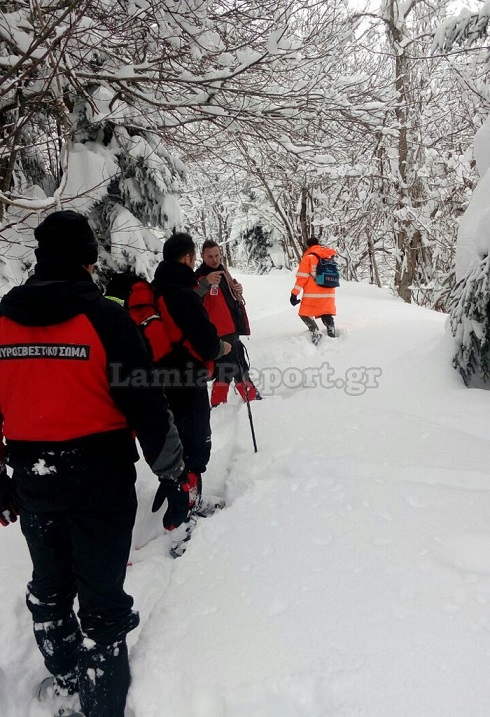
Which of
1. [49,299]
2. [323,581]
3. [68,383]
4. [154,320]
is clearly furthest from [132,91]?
[323,581]

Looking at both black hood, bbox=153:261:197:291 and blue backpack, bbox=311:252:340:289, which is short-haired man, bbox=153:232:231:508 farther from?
blue backpack, bbox=311:252:340:289

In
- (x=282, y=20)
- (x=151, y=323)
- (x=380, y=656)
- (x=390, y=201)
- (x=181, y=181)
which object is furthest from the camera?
(x=390, y=201)

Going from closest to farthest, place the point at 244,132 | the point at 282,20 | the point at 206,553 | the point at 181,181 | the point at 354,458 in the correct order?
the point at 206,553 → the point at 354,458 → the point at 282,20 → the point at 244,132 → the point at 181,181

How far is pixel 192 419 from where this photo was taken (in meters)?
2.99

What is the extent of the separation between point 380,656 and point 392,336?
5.71 meters

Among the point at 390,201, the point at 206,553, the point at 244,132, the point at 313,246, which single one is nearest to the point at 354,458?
the point at 206,553

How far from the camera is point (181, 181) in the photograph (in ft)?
22.0

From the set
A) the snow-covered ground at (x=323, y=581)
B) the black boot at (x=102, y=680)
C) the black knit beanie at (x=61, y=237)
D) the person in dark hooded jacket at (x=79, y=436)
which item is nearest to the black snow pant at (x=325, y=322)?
the snow-covered ground at (x=323, y=581)

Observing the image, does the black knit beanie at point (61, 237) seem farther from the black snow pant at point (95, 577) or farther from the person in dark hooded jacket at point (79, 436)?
the black snow pant at point (95, 577)

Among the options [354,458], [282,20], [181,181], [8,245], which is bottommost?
[354,458]

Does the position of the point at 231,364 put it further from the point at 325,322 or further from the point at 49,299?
the point at 49,299

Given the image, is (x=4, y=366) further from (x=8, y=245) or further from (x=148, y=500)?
(x=8, y=245)

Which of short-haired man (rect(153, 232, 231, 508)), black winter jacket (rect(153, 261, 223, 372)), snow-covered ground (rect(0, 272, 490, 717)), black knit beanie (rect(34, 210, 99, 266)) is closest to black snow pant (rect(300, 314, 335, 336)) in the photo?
snow-covered ground (rect(0, 272, 490, 717))

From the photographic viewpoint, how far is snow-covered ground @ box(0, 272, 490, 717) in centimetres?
159
